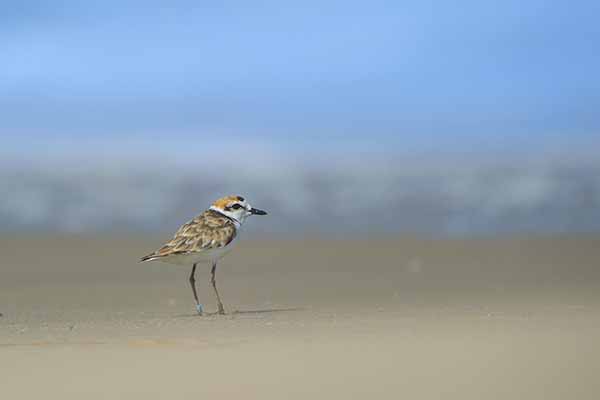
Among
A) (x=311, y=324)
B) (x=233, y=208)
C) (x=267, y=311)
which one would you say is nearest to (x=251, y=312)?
(x=267, y=311)

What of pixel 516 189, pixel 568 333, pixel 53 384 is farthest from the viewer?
pixel 516 189

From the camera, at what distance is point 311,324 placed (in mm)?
8797

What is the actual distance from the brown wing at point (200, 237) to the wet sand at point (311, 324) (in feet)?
1.79

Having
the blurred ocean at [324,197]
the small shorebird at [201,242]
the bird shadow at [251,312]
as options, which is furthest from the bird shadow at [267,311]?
the blurred ocean at [324,197]

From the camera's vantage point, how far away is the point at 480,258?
16.0 m

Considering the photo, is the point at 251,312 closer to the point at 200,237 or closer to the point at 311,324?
the point at 200,237

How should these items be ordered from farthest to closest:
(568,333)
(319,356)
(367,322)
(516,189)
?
(516,189) → (367,322) → (568,333) → (319,356)

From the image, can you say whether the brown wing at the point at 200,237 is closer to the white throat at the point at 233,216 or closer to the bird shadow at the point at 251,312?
the white throat at the point at 233,216

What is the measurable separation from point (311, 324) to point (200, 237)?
2.38 meters

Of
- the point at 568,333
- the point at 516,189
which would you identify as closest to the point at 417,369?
the point at 568,333

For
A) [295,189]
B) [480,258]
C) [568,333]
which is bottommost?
[568,333]

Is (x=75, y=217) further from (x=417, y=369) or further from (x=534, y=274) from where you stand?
(x=417, y=369)

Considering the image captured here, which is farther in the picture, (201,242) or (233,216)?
(233,216)

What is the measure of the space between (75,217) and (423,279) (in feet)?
34.1
